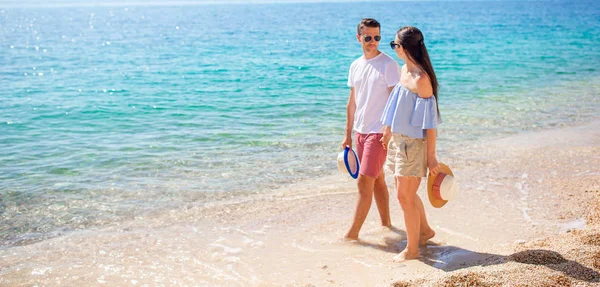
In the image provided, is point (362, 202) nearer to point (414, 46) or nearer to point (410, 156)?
point (410, 156)

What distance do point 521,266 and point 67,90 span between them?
50.6ft

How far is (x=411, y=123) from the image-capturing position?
4.64 meters

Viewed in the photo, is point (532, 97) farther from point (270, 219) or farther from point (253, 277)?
point (253, 277)

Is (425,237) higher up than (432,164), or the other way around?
(432,164)

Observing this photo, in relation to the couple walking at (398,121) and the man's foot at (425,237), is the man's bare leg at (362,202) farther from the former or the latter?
the man's foot at (425,237)

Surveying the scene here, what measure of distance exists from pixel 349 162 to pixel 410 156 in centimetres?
98

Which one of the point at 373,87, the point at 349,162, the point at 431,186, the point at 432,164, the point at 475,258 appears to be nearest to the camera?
the point at 432,164

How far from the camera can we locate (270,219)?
6441 mm

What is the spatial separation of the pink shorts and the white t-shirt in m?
0.06

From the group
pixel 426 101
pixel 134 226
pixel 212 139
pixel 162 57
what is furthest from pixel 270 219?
pixel 162 57

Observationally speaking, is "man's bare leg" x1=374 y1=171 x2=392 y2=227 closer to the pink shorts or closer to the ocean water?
the pink shorts

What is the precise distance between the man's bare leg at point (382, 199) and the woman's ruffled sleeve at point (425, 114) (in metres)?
1.07

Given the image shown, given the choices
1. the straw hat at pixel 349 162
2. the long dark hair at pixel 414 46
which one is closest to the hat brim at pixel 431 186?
the long dark hair at pixel 414 46

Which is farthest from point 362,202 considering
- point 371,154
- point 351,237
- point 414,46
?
point 414,46
